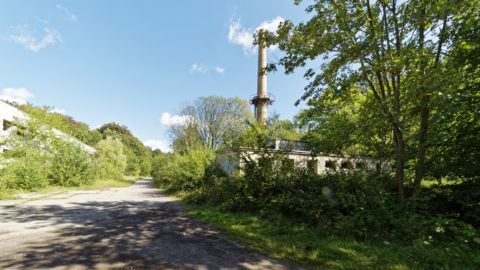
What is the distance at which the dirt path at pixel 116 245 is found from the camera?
3.30 m

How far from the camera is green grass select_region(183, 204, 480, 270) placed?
132 inches

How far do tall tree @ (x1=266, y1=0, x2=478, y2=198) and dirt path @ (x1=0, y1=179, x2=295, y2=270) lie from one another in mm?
5095

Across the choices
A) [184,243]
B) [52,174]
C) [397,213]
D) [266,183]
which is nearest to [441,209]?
[397,213]

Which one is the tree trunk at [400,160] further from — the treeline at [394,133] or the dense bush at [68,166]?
the dense bush at [68,166]

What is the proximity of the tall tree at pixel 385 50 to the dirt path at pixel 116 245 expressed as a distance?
5.09m


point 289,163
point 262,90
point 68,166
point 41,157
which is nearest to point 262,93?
point 262,90

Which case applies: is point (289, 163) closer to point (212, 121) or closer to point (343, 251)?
point (343, 251)

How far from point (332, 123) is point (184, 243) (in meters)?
6.34

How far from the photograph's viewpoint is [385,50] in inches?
211

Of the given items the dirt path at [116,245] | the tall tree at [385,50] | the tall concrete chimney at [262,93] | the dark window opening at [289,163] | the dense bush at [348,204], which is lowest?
the dirt path at [116,245]

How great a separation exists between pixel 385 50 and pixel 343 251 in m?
5.20

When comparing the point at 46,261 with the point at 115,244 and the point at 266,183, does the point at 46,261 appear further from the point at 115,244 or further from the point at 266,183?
the point at 266,183

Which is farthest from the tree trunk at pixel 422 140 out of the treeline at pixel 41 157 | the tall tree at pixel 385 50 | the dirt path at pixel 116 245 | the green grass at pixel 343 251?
the treeline at pixel 41 157

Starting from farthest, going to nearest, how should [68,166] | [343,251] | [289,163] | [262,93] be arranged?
[262,93]
[68,166]
[289,163]
[343,251]
